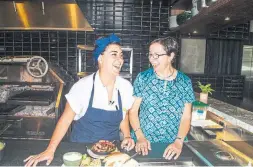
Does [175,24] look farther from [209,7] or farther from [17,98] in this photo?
[17,98]

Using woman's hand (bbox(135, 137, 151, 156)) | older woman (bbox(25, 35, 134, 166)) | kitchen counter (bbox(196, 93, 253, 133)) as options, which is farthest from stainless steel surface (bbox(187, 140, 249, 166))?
kitchen counter (bbox(196, 93, 253, 133))

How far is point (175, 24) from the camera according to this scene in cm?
366

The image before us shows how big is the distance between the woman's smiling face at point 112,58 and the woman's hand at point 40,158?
0.67m

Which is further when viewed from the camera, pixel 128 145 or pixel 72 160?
pixel 128 145

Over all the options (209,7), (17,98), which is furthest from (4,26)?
(209,7)

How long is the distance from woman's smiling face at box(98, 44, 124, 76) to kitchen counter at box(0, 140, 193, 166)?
55 centimetres

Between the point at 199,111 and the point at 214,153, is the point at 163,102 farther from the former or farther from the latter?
the point at 199,111

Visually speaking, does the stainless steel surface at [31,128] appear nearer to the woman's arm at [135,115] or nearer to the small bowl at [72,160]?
the woman's arm at [135,115]

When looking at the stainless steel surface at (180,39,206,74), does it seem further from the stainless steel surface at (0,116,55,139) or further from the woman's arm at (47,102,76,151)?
the woman's arm at (47,102,76,151)

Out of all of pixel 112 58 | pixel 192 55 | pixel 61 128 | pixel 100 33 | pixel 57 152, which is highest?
pixel 100 33

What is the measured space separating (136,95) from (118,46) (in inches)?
17.2

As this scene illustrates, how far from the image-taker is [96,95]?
170 centimetres

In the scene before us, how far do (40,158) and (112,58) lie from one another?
2.53 feet

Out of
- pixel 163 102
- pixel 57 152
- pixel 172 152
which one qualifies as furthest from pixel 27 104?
pixel 172 152
